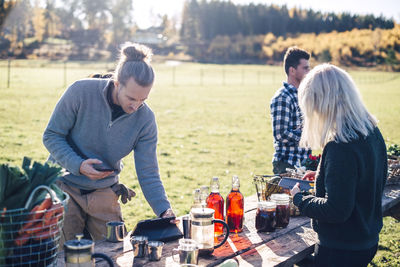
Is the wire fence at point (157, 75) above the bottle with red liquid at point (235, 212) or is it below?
below

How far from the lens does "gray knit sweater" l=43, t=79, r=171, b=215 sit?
10.9 feet

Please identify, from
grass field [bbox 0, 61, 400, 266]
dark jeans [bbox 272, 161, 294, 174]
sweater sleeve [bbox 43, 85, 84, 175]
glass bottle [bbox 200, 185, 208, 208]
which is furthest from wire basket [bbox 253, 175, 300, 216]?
grass field [bbox 0, 61, 400, 266]

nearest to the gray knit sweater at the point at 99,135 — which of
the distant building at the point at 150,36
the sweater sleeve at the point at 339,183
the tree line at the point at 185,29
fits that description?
the sweater sleeve at the point at 339,183

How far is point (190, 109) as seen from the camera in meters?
20.4

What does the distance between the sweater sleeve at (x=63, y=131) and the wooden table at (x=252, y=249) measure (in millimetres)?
643

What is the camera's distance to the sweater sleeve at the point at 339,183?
260 cm

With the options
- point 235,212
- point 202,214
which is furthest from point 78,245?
point 235,212

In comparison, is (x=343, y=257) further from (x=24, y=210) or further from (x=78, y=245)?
(x=24, y=210)

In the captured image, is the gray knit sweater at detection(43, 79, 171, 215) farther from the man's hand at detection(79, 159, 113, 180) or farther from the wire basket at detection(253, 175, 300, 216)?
the wire basket at detection(253, 175, 300, 216)

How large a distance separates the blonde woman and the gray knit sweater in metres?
1.17

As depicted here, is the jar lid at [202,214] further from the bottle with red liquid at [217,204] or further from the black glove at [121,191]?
the black glove at [121,191]

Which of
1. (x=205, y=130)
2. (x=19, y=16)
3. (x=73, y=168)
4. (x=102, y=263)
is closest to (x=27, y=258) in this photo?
(x=102, y=263)

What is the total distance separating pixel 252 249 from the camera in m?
2.96

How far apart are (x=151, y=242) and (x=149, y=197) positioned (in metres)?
0.72
